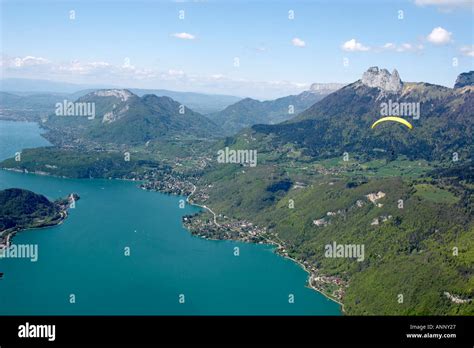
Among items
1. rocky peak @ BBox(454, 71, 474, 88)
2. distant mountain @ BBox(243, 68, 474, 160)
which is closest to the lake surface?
distant mountain @ BBox(243, 68, 474, 160)

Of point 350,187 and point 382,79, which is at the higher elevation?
point 382,79

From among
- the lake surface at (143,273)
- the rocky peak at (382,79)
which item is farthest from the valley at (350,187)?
the lake surface at (143,273)

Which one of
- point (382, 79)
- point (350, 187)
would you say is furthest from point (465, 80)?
point (350, 187)

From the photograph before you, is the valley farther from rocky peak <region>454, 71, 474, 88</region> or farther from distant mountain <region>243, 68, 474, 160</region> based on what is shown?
rocky peak <region>454, 71, 474, 88</region>

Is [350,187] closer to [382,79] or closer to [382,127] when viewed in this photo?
[382,127]

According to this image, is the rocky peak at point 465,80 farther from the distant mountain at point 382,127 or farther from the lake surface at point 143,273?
the lake surface at point 143,273
